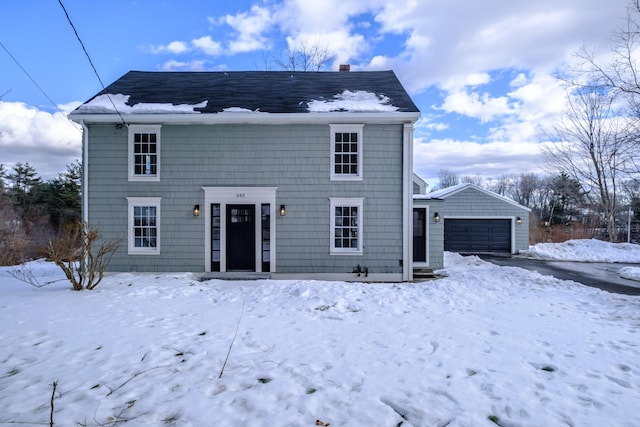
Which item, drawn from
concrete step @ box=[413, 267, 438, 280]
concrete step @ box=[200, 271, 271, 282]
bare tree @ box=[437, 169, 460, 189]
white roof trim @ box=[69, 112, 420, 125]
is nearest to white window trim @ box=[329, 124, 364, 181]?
white roof trim @ box=[69, 112, 420, 125]

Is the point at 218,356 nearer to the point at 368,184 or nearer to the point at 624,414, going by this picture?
the point at 624,414

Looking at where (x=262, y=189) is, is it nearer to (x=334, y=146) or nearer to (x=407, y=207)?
(x=334, y=146)

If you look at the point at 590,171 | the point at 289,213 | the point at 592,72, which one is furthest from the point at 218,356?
the point at 590,171

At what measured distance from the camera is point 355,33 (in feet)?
42.9

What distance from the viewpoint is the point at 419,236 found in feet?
34.0

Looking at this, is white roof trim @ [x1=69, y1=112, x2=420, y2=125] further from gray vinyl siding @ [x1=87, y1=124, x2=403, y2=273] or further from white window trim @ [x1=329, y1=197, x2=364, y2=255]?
white window trim @ [x1=329, y1=197, x2=364, y2=255]

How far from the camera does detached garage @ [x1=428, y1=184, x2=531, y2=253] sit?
54.1 ft

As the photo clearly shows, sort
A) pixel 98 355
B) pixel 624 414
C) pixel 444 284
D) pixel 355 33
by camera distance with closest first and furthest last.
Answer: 1. pixel 624 414
2. pixel 98 355
3. pixel 444 284
4. pixel 355 33

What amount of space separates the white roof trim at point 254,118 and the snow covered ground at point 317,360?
451 cm

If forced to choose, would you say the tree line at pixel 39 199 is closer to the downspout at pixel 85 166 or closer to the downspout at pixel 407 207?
the downspout at pixel 85 166

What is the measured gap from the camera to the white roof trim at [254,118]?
8.30 m

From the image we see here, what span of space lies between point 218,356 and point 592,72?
522 inches

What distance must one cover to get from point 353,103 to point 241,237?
4.77 meters

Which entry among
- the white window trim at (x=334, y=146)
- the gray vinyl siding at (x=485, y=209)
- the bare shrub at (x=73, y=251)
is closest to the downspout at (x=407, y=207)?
the white window trim at (x=334, y=146)
